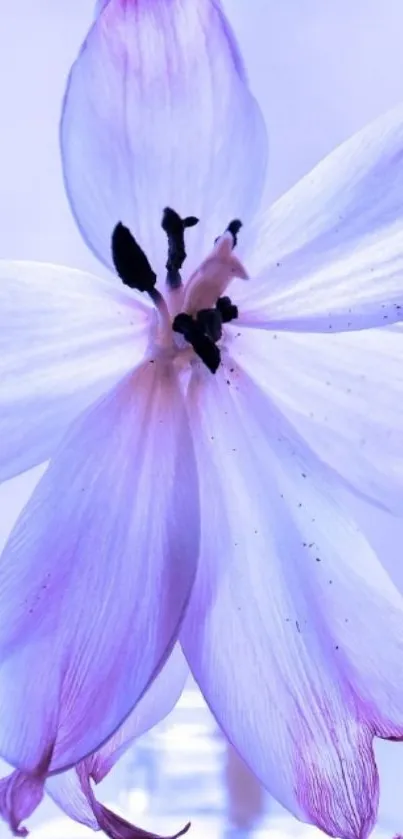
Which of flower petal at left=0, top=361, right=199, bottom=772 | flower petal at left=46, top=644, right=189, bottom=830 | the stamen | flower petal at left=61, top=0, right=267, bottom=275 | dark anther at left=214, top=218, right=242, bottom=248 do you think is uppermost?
flower petal at left=61, top=0, right=267, bottom=275

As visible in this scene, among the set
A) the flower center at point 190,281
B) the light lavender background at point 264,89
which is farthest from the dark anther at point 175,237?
the light lavender background at point 264,89

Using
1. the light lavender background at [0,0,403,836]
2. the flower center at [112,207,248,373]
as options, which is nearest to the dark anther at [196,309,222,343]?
the flower center at [112,207,248,373]

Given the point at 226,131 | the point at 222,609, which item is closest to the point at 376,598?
the point at 222,609

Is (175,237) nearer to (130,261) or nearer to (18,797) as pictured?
(130,261)

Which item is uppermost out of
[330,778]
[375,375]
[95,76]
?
[95,76]

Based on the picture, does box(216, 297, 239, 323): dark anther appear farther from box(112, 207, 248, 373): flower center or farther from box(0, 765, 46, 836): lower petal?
box(0, 765, 46, 836): lower petal

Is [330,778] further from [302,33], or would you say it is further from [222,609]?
[302,33]
